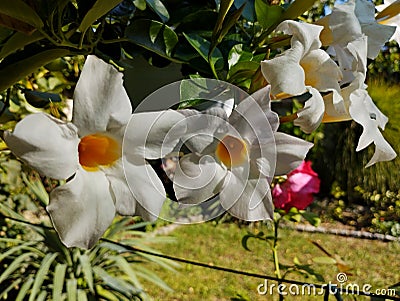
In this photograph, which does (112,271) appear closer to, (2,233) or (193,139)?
(2,233)

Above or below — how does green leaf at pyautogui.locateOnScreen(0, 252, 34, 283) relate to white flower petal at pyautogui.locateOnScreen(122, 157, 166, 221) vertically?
below

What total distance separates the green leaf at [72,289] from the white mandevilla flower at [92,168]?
2073 millimetres

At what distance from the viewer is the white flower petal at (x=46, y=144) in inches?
7.3

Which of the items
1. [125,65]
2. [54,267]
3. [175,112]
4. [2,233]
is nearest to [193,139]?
[175,112]

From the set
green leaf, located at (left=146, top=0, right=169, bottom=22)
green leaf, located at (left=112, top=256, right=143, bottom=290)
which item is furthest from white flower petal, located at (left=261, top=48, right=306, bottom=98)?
green leaf, located at (left=112, top=256, right=143, bottom=290)

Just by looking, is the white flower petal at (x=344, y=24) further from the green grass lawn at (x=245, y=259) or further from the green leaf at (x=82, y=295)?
the green grass lawn at (x=245, y=259)

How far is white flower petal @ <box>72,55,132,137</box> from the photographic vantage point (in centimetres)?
21

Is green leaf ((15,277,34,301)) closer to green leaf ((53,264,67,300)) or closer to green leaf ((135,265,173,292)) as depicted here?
green leaf ((53,264,67,300))

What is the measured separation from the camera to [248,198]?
0.76ft

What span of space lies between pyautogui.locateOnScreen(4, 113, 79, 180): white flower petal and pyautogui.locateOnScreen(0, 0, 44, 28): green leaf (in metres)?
0.09

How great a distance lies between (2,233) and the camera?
296cm

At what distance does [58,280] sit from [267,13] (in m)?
2.09

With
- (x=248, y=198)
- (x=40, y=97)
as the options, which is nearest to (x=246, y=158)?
(x=248, y=198)

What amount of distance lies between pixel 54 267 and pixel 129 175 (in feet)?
7.74
